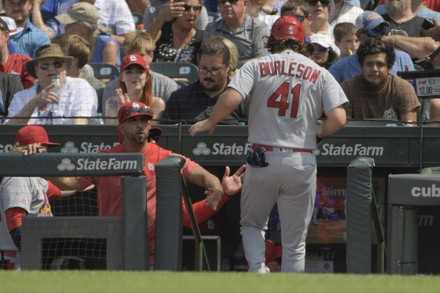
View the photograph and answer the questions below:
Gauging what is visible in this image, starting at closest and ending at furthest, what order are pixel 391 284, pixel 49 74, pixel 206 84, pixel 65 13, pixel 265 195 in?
pixel 391 284 < pixel 265 195 < pixel 206 84 < pixel 49 74 < pixel 65 13

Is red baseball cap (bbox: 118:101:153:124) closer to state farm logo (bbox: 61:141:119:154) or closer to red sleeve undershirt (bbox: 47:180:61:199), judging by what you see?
red sleeve undershirt (bbox: 47:180:61:199)

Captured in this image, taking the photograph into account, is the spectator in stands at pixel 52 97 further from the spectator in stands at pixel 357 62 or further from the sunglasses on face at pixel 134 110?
the spectator in stands at pixel 357 62

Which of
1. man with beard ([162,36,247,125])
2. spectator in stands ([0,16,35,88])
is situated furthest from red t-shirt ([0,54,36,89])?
man with beard ([162,36,247,125])

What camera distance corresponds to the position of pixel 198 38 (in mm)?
12188

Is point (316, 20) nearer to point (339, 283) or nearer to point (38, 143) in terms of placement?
point (38, 143)

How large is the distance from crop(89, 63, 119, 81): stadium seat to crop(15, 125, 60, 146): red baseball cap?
3016mm

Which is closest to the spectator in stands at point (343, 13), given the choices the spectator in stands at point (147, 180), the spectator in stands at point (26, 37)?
the spectator in stands at point (26, 37)

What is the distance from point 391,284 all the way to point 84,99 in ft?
16.2

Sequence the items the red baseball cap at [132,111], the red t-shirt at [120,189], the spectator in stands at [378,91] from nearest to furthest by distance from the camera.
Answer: the red t-shirt at [120,189] → the red baseball cap at [132,111] → the spectator in stands at [378,91]

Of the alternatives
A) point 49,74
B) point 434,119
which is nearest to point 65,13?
point 49,74

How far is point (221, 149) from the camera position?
30.7ft

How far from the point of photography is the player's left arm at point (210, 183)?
320 inches

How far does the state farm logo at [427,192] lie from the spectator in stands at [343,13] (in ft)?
17.5

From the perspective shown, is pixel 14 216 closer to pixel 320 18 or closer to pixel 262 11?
pixel 320 18
